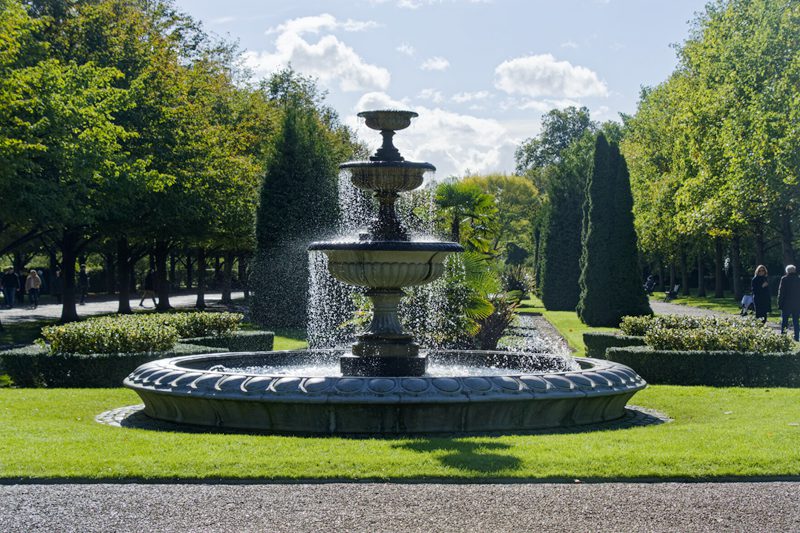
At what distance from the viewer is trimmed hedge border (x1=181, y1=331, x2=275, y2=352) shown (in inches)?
669

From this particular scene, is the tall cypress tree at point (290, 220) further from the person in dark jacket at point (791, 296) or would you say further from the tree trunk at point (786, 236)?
the tree trunk at point (786, 236)

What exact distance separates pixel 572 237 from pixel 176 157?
58.5 ft

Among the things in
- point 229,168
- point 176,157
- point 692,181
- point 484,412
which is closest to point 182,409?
point 484,412

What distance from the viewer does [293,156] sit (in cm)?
2934

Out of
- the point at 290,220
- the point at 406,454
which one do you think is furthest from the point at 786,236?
the point at 406,454

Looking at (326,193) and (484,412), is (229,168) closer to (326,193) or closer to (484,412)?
(326,193)

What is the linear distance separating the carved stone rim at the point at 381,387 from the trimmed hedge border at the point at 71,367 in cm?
405

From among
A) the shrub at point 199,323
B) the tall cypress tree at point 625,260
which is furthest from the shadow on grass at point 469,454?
the tall cypress tree at point 625,260

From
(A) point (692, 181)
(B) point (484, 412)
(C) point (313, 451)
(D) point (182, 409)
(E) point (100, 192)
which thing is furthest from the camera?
(A) point (692, 181)

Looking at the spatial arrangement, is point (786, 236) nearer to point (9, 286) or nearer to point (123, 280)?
point (123, 280)

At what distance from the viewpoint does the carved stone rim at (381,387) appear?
8.88m

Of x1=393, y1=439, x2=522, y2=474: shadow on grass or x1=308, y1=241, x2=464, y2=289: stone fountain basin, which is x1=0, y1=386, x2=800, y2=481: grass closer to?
x1=393, y1=439, x2=522, y2=474: shadow on grass

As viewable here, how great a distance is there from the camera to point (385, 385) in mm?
8977

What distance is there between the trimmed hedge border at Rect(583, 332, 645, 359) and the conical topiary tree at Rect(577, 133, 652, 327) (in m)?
10.2
